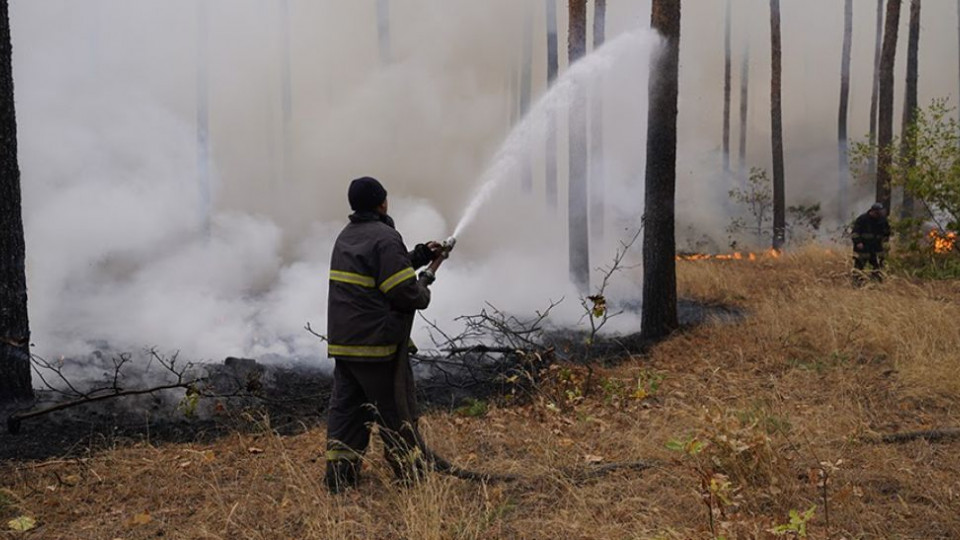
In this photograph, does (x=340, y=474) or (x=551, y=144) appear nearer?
(x=340, y=474)

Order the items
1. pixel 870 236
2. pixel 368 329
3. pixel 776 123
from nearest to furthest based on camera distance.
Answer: pixel 368 329
pixel 870 236
pixel 776 123

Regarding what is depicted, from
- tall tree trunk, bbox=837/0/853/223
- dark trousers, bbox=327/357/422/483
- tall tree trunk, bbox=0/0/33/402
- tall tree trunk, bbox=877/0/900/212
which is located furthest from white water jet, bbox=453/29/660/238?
tall tree trunk, bbox=837/0/853/223

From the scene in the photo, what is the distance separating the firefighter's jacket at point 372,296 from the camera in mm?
4312

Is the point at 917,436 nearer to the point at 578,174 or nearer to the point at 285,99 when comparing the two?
the point at 578,174

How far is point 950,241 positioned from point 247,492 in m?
11.9

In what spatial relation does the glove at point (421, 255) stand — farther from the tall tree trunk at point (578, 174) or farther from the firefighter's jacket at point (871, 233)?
the tall tree trunk at point (578, 174)

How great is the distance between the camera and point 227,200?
18.8 meters

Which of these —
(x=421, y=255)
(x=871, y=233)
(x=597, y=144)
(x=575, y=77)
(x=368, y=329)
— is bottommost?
(x=871, y=233)

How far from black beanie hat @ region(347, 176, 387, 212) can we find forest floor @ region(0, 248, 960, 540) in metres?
1.61

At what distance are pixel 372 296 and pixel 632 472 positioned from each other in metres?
1.92

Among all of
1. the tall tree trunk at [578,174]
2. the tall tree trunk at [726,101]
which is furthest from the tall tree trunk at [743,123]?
the tall tree trunk at [578,174]

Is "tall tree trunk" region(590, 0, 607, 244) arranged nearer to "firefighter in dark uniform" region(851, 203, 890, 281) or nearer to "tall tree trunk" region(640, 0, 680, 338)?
"firefighter in dark uniform" region(851, 203, 890, 281)

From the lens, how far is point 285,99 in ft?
79.8

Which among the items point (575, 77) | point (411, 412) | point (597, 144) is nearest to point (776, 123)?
point (597, 144)
